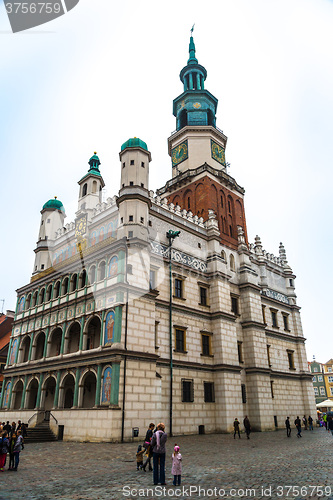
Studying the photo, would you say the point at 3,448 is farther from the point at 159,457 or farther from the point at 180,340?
the point at 180,340

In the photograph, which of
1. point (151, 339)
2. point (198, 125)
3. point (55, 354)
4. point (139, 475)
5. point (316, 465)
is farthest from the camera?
point (198, 125)

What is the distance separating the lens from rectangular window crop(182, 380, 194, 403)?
2928 centimetres

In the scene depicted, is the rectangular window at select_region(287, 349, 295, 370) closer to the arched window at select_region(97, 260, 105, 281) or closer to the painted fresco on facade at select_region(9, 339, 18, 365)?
the arched window at select_region(97, 260, 105, 281)

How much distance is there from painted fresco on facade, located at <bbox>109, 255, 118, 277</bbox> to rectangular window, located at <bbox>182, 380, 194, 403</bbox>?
34.2 feet

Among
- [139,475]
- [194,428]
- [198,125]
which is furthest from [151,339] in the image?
[198,125]

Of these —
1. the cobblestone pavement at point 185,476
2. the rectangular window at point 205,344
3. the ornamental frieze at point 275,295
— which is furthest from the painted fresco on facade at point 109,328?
the ornamental frieze at point 275,295

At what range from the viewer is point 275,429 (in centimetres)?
3541

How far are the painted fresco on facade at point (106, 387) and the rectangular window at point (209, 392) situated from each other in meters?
10.5

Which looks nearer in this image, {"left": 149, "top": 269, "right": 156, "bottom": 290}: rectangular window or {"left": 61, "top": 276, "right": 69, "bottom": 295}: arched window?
{"left": 149, "top": 269, "right": 156, "bottom": 290}: rectangular window

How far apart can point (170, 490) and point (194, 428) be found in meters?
20.3

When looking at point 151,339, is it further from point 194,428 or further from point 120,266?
point 194,428

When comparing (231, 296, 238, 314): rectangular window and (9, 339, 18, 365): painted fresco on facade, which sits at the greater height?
(231, 296, 238, 314): rectangular window

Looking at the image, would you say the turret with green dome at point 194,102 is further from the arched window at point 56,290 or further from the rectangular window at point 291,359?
the rectangular window at point 291,359

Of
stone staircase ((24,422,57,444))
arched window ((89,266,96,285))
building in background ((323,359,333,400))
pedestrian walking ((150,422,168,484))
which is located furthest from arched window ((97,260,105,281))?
building in background ((323,359,333,400))
